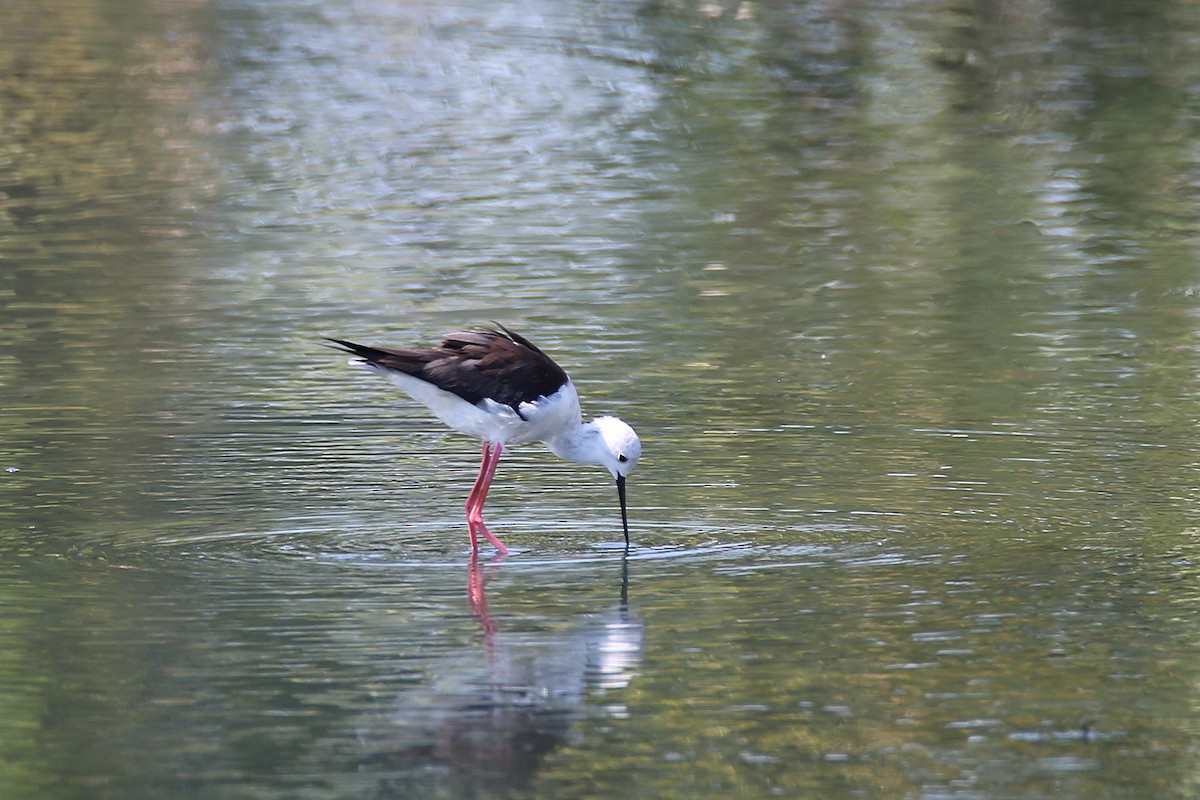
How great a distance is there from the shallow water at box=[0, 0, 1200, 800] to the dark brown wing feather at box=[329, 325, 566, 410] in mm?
723

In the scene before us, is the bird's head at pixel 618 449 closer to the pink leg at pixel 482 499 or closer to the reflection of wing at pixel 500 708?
the pink leg at pixel 482 499

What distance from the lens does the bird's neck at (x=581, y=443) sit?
11320 mm

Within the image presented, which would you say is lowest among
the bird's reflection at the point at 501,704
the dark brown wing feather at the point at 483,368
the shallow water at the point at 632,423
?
the shallow water at the point at 632,423

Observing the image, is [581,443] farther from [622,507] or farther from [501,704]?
[501,704]

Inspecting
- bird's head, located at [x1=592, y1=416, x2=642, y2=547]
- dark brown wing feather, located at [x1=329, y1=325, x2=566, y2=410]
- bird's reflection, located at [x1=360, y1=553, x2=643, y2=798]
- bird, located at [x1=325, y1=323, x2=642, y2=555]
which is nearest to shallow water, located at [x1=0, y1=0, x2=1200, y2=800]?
bird's reflection, located at [x1=360, y1=553, x2=643, y2=798]

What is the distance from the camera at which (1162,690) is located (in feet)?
27.0

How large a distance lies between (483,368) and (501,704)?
3.32 meters

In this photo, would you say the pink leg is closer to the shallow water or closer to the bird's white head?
the shallow water

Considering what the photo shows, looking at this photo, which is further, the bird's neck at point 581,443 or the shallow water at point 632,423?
the bird's neck at point 581,443

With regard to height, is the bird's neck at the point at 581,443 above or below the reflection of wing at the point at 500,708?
below

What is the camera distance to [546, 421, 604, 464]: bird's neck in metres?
11.3

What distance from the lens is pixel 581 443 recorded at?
37.4 feet

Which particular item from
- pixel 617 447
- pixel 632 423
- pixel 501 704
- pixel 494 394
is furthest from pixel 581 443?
pixel 501 704

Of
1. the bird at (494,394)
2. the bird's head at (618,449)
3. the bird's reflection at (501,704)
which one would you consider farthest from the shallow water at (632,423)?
the bird at (494,394)
